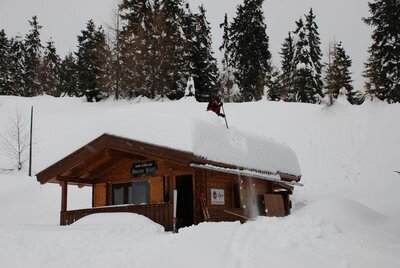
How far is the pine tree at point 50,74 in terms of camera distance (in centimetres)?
5455

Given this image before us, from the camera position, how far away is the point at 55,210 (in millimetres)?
24625

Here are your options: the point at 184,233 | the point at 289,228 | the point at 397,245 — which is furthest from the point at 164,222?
the point at 397,245

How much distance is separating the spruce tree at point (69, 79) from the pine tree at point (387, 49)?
35.0m

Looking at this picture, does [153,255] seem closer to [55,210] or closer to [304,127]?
[55,210]

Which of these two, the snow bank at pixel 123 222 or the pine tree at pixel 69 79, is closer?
the snow bank at pixel 123 222

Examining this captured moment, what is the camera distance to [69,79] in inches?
2154

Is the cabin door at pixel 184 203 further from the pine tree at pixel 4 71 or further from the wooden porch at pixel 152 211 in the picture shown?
the pine tree at pixel 4 71

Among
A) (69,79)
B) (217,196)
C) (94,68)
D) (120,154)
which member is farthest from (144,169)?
(69,79)

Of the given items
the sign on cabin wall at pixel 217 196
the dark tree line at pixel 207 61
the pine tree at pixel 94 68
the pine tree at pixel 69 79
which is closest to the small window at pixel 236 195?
the sign on cabin wall at pixel 217 196

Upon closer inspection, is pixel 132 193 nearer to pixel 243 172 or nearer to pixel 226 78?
pixel 243 172

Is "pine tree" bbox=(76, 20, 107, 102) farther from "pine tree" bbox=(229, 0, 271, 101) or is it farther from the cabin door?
the cabin door

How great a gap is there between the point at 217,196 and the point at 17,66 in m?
50.8

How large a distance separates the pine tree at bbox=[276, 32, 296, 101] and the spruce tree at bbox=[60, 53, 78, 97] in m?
24.9

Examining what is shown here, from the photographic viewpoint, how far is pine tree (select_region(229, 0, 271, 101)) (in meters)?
46.4
